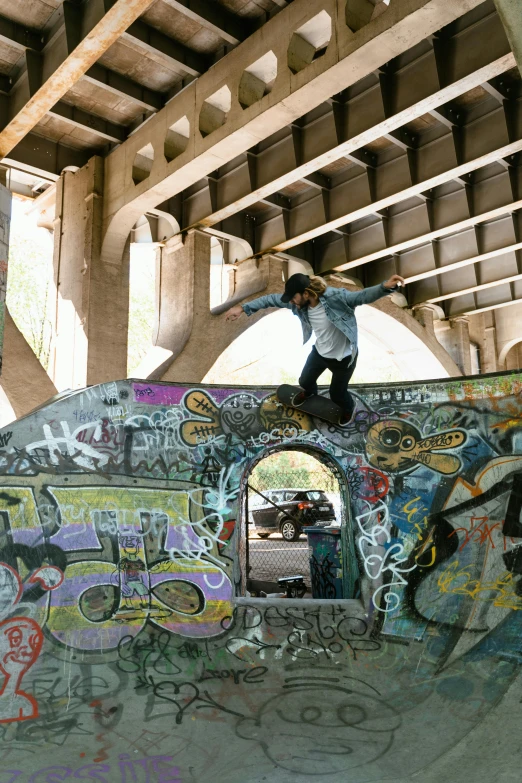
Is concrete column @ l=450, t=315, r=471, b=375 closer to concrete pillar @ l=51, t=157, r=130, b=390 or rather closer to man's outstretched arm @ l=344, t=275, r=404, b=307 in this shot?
concrete pillar @ l=51, t=157, r=130, b=390

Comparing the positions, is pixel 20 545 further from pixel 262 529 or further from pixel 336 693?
pixel 262 529

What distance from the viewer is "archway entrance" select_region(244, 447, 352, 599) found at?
8515 millimetres

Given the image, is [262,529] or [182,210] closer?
[182,210]

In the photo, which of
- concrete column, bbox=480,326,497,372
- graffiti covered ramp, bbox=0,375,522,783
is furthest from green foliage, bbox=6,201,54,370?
graffiti covered ramp, bbox=0,375,522,783

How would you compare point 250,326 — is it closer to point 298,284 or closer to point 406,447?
point 406,447

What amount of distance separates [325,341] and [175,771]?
15.0 feet

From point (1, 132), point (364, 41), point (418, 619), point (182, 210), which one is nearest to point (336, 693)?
point (418, 619)

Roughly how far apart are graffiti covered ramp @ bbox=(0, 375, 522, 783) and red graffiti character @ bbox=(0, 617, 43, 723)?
2 centimetres

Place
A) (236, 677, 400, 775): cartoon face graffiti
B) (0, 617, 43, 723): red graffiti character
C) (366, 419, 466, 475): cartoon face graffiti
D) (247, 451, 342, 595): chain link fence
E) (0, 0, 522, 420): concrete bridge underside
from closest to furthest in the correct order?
(236, 677, 400, 775): cartoon face graffiti, (0, 617, 43, 723): red graffiti character, (366, 419, 466, 475): cartoon face graffiti, (0, 0, 522, 420): concrete bridge underside, (247, 451, 342, 595): chain link fence

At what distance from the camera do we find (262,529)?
20.2 meters

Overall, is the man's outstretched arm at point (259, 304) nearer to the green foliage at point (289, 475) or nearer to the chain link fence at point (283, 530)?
the chain link fence at point (283, 530)

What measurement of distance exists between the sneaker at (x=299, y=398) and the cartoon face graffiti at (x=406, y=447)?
0.93m

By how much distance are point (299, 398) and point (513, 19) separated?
5026 mm

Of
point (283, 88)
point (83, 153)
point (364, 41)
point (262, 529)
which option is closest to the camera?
point (364, 41)
